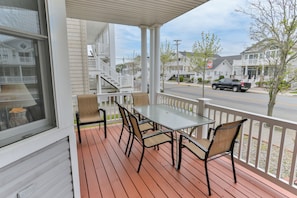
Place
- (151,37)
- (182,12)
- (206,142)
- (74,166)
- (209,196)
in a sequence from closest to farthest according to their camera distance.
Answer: (74,166), (209,196), (206,142), (182,12), (151,37)

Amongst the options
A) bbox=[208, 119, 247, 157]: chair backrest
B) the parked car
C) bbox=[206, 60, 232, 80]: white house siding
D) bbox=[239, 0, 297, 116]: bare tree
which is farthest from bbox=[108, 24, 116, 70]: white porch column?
bbox=[206, 60, 232, 80]: white house siding

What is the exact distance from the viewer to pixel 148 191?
6.62ft

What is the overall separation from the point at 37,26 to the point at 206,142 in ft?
7.81

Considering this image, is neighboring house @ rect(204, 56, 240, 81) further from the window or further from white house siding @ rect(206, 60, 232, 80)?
the window

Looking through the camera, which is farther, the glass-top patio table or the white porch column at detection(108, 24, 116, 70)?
the white porch column at detection(108, 24, 116, 70)

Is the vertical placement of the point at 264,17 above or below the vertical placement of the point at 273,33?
above

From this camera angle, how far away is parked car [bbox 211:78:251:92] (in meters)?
11.4

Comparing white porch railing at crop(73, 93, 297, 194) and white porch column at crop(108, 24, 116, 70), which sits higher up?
white porch column at crop(108, 24, 116, 70)

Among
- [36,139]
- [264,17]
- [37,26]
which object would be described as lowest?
[36,139]

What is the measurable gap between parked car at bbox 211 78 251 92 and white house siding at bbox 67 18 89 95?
10.5 m

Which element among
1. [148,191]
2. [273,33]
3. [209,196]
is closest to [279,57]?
[273,33]

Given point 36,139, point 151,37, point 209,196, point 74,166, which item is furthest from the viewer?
point 151,37

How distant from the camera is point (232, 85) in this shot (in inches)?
494

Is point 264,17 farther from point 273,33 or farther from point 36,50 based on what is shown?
point 36,50
